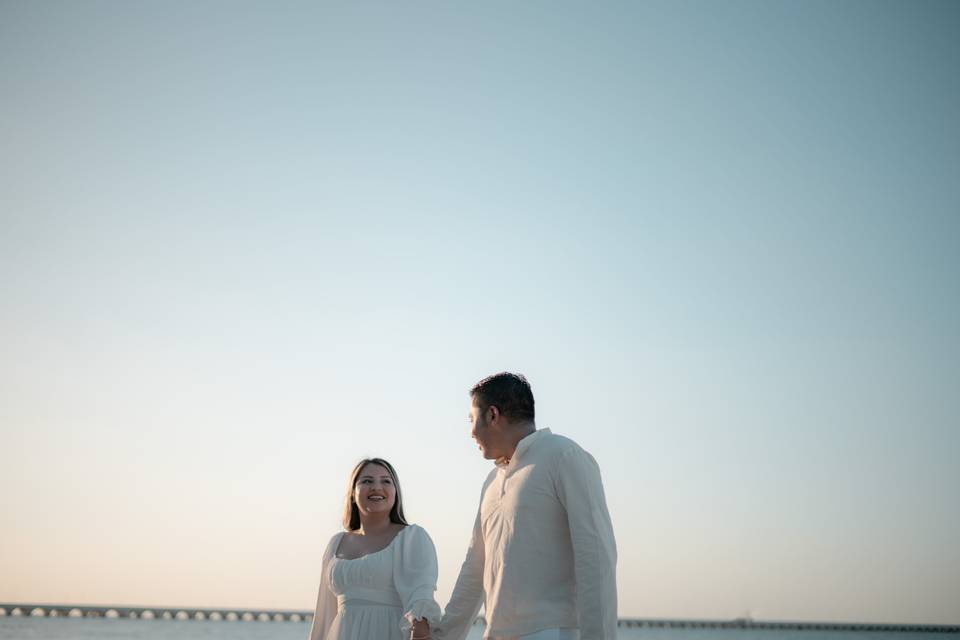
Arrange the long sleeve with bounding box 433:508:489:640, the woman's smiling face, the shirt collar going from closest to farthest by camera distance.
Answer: the shirt collar
the long sleeve with bounding box 433:508:489:640
the woman's smiling face

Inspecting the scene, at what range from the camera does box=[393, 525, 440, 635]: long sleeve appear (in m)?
6.18

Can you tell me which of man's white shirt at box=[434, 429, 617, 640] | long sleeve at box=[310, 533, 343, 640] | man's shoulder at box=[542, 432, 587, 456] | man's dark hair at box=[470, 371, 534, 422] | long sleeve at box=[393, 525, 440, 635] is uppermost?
man's dark hair at box=[470, 371, 534, 422]

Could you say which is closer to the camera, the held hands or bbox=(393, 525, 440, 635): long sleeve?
the held hands

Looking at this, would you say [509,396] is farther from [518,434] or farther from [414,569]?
[414,569]

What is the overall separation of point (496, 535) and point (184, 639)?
69972 mm

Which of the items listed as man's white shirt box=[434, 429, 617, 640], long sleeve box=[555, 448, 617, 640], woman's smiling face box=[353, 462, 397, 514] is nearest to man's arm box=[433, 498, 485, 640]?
man's white shirt box=[434, 429, 617, 640]

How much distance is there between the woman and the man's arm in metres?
0.99

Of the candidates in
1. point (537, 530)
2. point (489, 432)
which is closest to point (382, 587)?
point (489, 432)

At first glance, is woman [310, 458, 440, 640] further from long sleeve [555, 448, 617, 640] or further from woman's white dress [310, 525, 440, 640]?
long sleeve [555, 448, 617, 640]

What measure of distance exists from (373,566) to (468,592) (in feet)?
5.66

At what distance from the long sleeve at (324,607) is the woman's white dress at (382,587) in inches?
0.5

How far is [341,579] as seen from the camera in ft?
21.3

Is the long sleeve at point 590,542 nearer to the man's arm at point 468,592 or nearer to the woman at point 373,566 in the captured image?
the man's arm at point 468,592

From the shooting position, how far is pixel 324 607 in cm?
670
